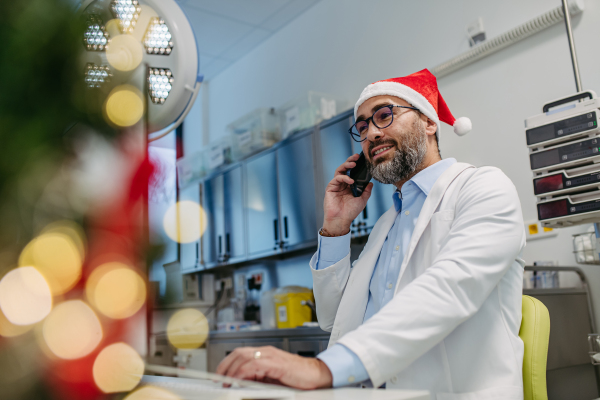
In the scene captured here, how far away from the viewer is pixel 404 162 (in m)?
1.45

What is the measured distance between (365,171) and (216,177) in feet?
9.69

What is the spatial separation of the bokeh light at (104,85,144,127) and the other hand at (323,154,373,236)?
1134 millimetres

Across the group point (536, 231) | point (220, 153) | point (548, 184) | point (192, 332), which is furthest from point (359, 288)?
point (220, 153)

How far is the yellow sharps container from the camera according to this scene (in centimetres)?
335

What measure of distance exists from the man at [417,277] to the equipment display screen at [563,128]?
43 centimetres

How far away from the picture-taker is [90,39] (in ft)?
1.07

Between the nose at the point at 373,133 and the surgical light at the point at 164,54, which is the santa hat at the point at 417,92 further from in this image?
the surgical light at the point at 164,54

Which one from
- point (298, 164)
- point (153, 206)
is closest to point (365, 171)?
point (153, 206)

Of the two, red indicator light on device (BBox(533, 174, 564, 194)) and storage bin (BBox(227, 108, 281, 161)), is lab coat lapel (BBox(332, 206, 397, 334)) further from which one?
storage bin (BBox(227, 108, 281, 161))

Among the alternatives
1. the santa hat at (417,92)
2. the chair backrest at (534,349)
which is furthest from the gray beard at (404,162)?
the chair backrest at (534,349)

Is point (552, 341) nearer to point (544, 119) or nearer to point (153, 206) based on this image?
point (544, 119)

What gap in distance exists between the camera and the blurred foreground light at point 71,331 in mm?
284

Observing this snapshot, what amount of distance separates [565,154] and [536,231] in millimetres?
785

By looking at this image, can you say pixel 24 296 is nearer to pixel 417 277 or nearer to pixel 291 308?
pixel 417 277
